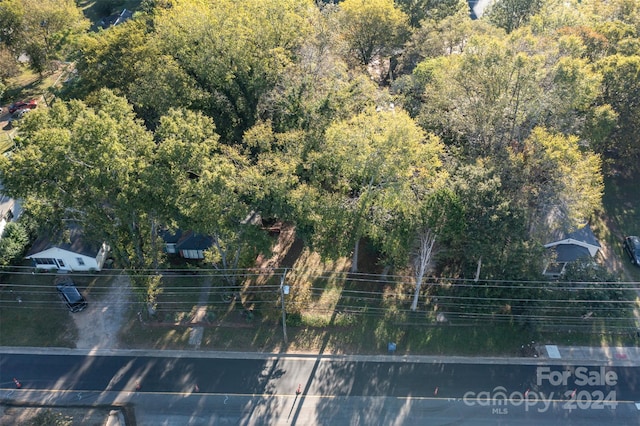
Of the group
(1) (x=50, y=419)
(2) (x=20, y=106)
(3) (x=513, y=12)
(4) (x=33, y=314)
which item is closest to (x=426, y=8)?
(3) (x=513, y=12)

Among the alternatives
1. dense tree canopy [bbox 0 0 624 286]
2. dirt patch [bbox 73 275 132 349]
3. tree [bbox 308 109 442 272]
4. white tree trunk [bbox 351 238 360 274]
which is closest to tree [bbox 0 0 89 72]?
dense tree canopy [bbox 0 0 624 286]

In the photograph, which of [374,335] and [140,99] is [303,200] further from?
[140,99]

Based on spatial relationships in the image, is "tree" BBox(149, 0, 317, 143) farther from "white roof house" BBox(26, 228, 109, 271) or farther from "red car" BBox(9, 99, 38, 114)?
"red car" BBox(9, 99, 38, 114)

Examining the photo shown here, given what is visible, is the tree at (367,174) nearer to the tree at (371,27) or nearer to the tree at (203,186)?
the tree at (203,186)

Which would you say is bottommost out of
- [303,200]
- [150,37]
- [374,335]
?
[374,335]

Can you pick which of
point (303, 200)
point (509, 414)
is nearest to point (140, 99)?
point (303, 200)
